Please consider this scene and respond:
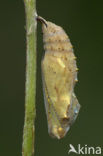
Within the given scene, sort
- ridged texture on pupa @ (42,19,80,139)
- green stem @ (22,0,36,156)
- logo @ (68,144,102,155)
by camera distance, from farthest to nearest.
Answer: logo @ (68,144,102,155), ridged texture on pupa @ (42,19,80,139), green stem @ (22,0,36,156)

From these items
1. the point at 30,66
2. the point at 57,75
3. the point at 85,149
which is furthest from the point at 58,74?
the point at 85,149

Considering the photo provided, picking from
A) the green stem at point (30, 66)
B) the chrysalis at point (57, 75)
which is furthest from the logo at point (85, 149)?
the green stem at point (30, 66)

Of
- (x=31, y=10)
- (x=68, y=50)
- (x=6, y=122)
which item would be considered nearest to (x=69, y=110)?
(x=68, y=50)

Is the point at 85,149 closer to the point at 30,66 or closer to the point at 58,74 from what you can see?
the point at 58,74

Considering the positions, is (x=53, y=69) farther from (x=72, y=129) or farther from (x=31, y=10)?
(x=72, y=129)

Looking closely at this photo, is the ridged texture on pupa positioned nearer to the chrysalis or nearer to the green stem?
the chrysalis

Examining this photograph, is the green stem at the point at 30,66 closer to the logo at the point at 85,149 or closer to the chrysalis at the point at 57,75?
the chrysalis at the point at 57,75

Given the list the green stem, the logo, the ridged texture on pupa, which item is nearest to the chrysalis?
the ridged texture on pupa

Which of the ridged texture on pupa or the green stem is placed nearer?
the green stem

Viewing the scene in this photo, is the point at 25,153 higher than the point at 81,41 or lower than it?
lower
